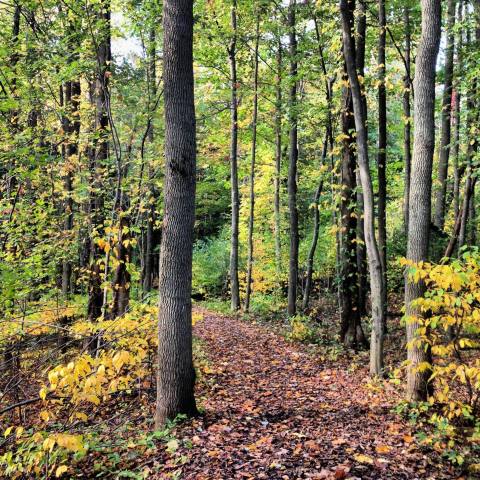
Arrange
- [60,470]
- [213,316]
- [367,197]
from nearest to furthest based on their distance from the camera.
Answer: [60,470] < [367,197] < [213,316]

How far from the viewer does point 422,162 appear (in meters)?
5.71

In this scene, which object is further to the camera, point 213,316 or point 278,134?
point 278,134

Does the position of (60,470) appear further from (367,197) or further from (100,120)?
(100,120)

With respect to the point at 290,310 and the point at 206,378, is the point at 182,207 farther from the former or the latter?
the point at 290,310

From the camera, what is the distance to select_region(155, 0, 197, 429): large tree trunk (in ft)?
16.5

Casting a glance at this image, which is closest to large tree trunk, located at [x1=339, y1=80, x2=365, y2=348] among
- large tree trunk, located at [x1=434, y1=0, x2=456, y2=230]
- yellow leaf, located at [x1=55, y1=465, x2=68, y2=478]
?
large tree trunk, located at [x1=434, y1=0, x2=456, y2=230]

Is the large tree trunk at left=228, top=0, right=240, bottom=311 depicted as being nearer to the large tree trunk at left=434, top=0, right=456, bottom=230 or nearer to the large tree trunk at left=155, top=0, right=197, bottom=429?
the large tree trunk at left=434, top=0, right=456, bottom=230

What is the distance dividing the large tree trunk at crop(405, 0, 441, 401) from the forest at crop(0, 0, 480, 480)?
0.02 meters

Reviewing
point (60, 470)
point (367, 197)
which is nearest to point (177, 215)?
point (60, 470)

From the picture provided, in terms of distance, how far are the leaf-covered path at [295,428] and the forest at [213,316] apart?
0.10ft

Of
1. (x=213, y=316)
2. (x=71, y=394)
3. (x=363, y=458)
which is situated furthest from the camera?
(x=213, y=316)

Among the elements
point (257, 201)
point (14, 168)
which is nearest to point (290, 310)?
point (257, 201)

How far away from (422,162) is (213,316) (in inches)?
440

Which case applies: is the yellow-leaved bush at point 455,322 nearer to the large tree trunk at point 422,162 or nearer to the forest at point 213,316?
the forest at point 213,316
